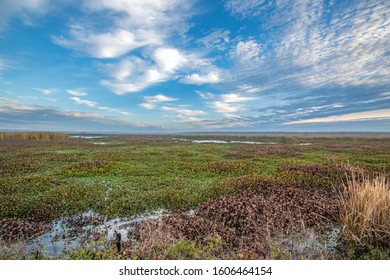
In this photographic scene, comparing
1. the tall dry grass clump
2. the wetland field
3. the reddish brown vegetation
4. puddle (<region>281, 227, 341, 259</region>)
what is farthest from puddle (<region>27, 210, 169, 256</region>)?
the tall dry grass clump

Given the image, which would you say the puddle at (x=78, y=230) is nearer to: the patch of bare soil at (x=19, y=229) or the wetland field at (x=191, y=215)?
the wetland field at (x=191, y=215)

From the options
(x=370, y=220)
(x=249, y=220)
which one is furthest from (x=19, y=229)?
(x=370, y=220)

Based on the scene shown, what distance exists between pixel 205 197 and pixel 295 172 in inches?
271

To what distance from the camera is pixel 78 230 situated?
24.6 feet

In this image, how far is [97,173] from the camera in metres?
15.4

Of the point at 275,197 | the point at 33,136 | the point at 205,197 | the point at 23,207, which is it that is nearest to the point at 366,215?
the point at 275,197

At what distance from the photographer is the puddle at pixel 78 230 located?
253 inches

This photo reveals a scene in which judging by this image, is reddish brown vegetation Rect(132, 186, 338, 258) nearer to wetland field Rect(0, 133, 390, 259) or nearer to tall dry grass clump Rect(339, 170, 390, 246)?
wetland field Rect(0, 133, 390, 259)

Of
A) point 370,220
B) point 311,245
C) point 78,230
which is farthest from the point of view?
point 78,230

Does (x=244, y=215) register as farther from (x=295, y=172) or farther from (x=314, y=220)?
(x=295, y=172)

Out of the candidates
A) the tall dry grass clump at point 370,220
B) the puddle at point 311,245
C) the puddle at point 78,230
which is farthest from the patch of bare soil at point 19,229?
the tall dry grass clump at point 370,220

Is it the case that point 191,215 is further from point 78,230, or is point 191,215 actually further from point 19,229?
point 19,229

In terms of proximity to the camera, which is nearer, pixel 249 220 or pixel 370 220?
pixel 370 220

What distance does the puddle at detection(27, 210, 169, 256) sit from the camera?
21.1ft
